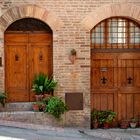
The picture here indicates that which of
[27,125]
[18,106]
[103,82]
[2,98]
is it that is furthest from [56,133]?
[103,82]

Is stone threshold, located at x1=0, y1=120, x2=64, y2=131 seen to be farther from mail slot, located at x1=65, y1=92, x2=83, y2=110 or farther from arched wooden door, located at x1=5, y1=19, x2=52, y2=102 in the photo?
arched wooden door, located at x1=5, y1=19, x2=52, y2=102

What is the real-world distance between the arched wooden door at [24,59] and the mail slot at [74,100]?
1.00 m

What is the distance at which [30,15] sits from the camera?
14.2m

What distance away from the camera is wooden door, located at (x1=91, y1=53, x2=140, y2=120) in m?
15.1

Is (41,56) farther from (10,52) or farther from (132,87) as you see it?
(132,87)

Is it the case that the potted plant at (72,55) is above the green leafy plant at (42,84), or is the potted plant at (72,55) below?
above

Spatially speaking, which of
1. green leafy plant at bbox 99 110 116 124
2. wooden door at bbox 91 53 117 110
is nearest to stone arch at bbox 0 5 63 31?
wooden door at bbox 91 53 117 110

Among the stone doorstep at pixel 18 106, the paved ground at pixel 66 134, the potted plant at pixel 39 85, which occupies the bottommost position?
the paved ground at pixel 66 134

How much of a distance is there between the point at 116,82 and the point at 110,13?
234cm

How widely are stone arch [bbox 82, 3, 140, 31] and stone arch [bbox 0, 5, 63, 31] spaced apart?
91 cm

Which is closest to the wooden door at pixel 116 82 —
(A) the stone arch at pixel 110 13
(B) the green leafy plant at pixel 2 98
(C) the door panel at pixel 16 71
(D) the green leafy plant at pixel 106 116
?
(D) the green leafy plant at pixel 106 116

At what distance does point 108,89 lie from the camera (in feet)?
49.7

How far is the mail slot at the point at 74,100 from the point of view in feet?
47.8

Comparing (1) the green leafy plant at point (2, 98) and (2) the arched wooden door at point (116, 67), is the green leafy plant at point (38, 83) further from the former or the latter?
(2) the arched wooden door at point (116, 67)
